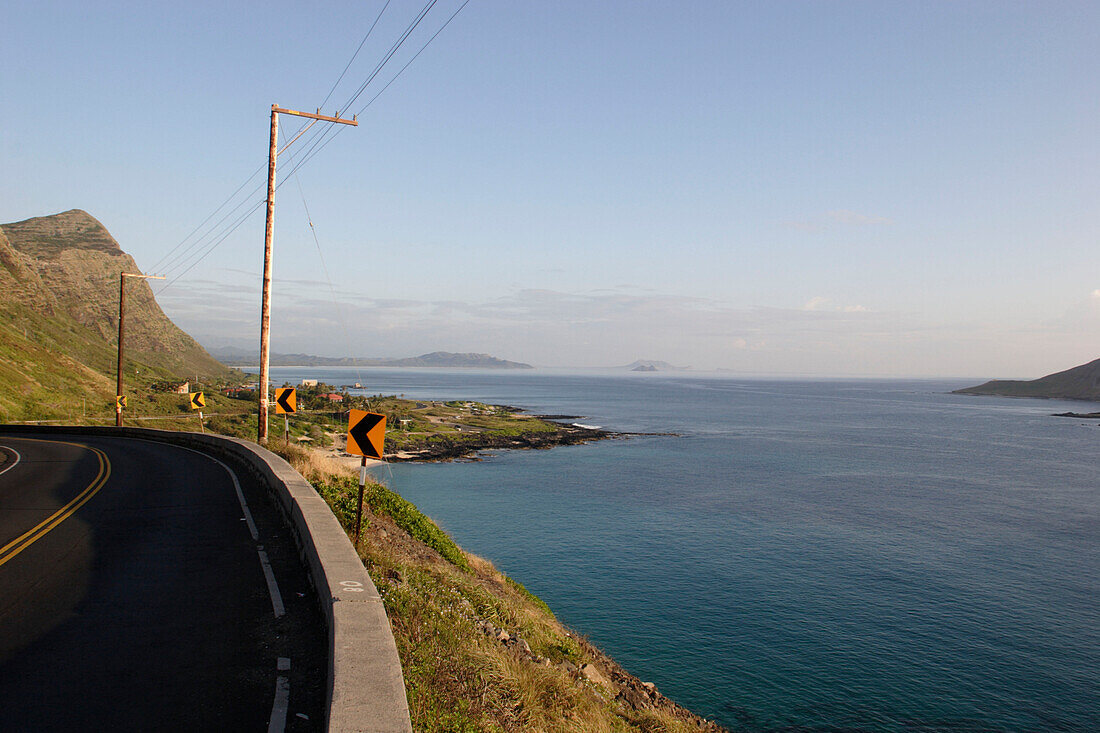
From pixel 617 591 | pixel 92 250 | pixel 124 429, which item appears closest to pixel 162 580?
pixel 617 591

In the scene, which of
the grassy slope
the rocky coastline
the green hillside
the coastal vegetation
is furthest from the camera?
the rocky coastline

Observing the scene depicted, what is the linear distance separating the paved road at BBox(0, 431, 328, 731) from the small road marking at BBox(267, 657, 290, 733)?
0.06 ft

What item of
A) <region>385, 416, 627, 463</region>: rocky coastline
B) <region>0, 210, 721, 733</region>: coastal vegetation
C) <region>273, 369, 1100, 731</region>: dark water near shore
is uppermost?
<region>0, 210, 721, 733</region>: coastal vegetation

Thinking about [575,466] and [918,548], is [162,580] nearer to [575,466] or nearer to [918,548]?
[918,548]

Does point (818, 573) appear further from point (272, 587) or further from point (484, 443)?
point (484, 443)

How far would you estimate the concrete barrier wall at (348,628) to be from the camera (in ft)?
14.3

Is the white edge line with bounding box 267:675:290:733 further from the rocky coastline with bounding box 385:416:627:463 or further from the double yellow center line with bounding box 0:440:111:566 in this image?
the rocky coastline with bounding box 385:416:627:463

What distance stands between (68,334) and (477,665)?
446 feet

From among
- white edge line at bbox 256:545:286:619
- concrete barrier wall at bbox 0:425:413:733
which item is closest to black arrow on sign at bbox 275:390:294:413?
concrete barrier wall at bbox 0:425:413:733

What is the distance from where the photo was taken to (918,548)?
130 feet

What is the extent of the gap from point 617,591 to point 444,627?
2627 centimetres

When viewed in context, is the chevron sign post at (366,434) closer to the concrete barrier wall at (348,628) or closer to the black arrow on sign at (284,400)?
the concrete barrier wall at (348,628)

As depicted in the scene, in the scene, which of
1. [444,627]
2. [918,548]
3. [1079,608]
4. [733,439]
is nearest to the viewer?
[444,627]

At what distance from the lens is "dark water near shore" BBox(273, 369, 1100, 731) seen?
2278 cm
